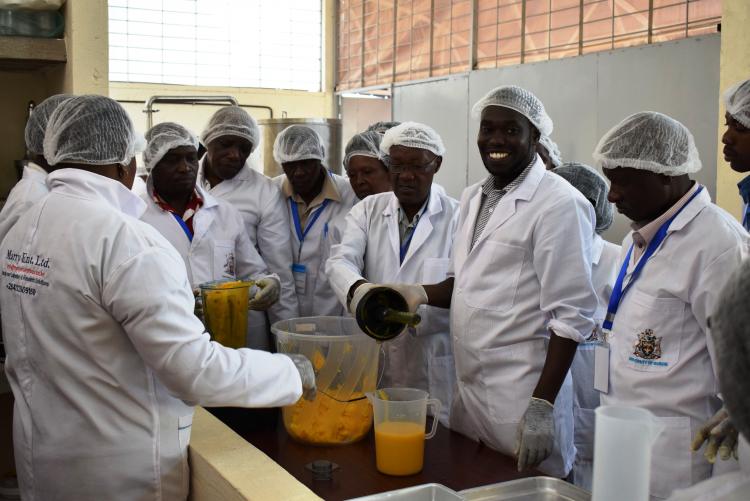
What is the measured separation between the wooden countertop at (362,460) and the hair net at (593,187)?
126cm

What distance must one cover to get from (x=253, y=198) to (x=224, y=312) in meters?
1.21

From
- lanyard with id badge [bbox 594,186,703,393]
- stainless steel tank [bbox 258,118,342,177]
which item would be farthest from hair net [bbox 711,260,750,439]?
stainless steel tank [bbox 258,118,342,177]

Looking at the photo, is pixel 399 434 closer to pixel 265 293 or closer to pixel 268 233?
pixel 265 293

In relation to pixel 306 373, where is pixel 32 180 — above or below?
above

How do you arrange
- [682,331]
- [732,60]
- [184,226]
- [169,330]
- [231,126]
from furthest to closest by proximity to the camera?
[732,60] < [231,126] < [184,226] < [682,331] < [169,330]

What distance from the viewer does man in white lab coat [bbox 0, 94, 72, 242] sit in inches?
86.7

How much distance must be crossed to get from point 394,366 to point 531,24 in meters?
3.49

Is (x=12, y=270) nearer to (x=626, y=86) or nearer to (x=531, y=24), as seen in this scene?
(x=626, y=86)

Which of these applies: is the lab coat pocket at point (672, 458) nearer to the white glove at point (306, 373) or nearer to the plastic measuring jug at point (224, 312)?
→ the white glove at point (306, 373)

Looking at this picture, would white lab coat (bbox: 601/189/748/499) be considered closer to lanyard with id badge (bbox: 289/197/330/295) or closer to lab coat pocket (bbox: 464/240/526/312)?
lab coat pocket (bbox: 464/240/526/312)

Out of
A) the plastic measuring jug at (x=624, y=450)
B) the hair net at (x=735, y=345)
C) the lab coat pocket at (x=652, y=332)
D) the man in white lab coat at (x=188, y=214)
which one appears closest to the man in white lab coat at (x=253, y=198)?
the man in white lab coat at (x=188, y=214)

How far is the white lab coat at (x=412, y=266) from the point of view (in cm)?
243

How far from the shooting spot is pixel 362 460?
162 cm

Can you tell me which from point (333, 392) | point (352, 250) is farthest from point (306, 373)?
point (352, 250)
